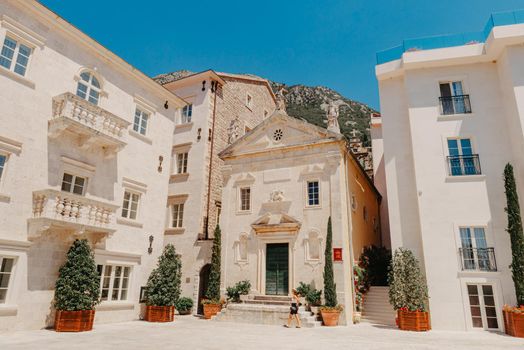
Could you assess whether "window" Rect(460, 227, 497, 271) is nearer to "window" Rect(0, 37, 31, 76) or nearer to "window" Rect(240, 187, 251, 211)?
"window" Rect(240, 187, 251, 211)

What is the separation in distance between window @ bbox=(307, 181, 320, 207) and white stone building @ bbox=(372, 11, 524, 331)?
3.74m

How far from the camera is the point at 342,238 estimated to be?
1755 cm

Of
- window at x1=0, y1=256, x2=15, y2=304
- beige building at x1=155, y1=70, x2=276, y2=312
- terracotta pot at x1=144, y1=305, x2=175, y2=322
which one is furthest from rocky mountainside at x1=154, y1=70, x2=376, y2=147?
window at x1=0, y1=256, x2=15, y2=304

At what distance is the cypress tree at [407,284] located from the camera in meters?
15.0

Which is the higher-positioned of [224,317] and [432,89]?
[432,89]

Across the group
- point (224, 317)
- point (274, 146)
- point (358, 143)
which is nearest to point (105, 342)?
point (224, 317)

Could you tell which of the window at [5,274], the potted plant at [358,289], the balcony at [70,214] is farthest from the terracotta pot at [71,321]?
the potted plant at [358,289]

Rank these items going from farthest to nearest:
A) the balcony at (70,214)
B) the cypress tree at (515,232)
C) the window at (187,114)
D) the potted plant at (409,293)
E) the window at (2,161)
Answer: the window at (187,114), the potted plant at (409,293), the cypress tree at (515,232), the balcony at (70,214), the window at (2,161)

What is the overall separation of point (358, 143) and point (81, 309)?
3176cm

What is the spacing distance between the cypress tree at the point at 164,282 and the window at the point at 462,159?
551 inches

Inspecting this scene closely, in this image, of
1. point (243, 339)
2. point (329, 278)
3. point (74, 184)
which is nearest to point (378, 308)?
point (329, 278)

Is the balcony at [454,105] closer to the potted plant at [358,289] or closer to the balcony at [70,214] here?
the potted plant at [358,289]

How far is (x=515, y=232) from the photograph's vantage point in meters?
14.5

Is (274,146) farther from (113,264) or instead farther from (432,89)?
(113,264)
